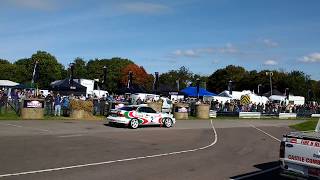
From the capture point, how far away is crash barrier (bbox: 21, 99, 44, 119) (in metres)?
29.5

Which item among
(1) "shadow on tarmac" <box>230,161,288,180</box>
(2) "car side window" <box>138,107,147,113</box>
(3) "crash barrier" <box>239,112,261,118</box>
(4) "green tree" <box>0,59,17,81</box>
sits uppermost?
(4) "green tree" <box>0,59,17,81</box>

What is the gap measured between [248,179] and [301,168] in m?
2.12

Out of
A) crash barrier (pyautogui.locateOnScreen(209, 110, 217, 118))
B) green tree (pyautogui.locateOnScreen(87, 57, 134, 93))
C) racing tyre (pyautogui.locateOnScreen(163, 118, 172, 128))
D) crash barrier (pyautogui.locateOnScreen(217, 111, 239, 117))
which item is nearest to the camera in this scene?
racing tyre (pyautogui.locateOnScreen(163, 118, 172, 128))

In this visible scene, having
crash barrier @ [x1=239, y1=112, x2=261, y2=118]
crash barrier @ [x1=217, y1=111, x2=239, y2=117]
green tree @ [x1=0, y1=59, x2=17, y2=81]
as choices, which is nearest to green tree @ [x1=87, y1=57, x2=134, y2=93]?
green tree @ [x1=0, y1=59, x2=17, y2=81]

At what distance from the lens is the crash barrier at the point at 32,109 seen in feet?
96.9

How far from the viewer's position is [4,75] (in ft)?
397

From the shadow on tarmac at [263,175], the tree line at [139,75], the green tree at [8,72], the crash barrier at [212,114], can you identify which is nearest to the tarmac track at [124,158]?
the shadow on tarmac at [263,175]

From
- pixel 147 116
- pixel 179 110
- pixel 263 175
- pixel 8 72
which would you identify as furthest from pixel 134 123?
pixel 8 72

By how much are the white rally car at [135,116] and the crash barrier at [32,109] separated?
209 inches

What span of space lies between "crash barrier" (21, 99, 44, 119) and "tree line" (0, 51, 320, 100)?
289ft

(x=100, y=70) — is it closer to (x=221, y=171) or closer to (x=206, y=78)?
(x=206, y=78)

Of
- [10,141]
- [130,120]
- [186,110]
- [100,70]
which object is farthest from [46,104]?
[100,70]

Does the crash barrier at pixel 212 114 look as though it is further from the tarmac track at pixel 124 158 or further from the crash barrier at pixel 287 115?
the tarmac track at pixel 124 158

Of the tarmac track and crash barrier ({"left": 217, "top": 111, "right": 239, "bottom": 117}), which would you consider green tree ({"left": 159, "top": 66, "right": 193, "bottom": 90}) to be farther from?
the tarmac track
